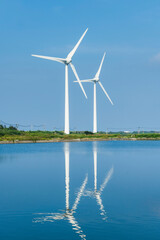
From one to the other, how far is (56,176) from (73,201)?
10.1 metres

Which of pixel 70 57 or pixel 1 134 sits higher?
pixel 70 57

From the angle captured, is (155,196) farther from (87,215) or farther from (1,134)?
(1,134)

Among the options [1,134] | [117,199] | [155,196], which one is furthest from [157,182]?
[1,134]

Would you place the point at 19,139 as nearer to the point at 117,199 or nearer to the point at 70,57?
the point at 70,57

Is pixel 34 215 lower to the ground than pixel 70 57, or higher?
lower

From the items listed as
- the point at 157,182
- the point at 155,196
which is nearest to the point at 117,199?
the point at 155,196

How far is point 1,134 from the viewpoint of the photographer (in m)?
94.9

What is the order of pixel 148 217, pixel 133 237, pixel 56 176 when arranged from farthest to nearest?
pixel 56 176 → pixel 148 217 → pixel 133 237

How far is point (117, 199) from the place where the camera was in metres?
18.1

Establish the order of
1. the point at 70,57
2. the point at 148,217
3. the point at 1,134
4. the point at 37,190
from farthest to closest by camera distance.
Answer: the point at 1,134, the point at 70,57, the point at 37,190, the point at 148,217

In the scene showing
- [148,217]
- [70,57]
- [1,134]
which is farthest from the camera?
[1,134]

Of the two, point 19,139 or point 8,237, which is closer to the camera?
point 8,237

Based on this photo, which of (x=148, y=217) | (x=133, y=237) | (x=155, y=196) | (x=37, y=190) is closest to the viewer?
(x=133, y=237)

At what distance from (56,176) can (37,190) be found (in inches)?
249
